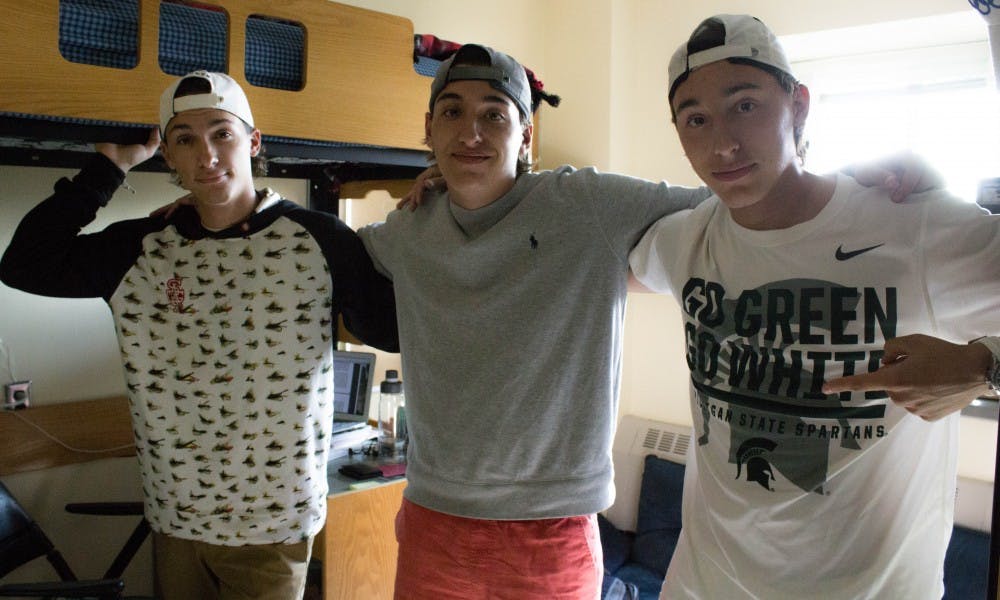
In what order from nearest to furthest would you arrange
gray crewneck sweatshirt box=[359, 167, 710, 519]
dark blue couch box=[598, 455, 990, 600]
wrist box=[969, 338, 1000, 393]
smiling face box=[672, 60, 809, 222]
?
1. wrist box=[969, 338, 1000, 393]
2. smiling face box=[672, 60, 809, 222]
3. gray crewneck sweatshirt box=[359, 167, 710, 519]
4. dark blue couch box=[598, 455, 990, 600]

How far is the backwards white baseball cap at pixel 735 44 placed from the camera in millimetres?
1000

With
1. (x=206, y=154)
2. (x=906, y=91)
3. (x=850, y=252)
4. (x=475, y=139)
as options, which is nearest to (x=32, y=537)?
(x=206, y=154)

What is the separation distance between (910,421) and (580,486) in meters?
0.56

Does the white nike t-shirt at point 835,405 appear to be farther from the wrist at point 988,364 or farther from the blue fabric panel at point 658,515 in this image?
the blue fabric panel at point 658,515

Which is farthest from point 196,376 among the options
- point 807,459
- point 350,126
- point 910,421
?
point 910,421

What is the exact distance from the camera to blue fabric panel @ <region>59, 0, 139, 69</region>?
141cm

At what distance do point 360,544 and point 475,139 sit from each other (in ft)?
3.96

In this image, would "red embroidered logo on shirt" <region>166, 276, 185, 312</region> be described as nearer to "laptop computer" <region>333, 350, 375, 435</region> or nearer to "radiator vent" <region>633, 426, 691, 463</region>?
"laptop computer" <region>333, 350, 375, 435</region>

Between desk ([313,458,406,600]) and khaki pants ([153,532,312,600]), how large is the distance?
0.38m

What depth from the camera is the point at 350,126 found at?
6.00 ft

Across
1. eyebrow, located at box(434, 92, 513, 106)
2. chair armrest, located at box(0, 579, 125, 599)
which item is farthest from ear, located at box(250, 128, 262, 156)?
chair armrest, located at box(0, 579, 125, 599)

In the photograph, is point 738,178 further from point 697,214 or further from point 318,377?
point 318,377

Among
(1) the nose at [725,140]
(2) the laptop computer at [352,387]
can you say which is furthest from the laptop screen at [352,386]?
(1) the nose at [725,140]

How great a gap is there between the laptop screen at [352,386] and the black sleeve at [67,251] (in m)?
0.88
